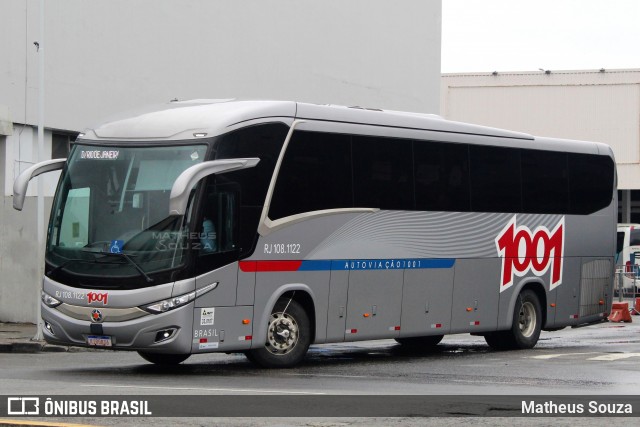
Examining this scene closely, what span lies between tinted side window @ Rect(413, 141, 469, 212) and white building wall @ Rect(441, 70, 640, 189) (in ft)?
157

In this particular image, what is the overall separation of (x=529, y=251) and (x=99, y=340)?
9.50m

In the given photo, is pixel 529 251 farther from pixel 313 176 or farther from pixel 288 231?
pixel 288 231

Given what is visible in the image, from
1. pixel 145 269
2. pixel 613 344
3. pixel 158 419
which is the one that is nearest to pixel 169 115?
pixel 145 269

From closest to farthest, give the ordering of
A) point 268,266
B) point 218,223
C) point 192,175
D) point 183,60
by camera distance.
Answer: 1. point 192,175
2. point 218,223
3. point 268,266
4. point 183,60

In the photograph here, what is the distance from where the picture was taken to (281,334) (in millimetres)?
17969

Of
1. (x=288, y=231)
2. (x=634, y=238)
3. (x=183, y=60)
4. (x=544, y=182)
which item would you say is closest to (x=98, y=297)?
(x=288, y=231)

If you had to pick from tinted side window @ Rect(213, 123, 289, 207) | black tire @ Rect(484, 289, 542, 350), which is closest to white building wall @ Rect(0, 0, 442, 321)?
tinted side window @ Rect(213, 123, 289, 207)

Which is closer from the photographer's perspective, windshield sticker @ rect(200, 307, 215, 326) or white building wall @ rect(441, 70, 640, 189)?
windshield sticker @ rect(200, 307, 215, 326)

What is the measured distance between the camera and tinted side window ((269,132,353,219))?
17922mm

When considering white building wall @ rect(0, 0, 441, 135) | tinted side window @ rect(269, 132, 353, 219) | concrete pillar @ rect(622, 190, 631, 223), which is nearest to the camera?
tinted side window @ rect(269, 132, 353, 219)

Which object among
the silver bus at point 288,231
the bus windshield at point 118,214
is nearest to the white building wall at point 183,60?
the bus windshield at point 118,214

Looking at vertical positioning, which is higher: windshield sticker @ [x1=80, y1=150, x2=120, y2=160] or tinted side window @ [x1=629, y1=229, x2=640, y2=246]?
windshield sticker @ [x1=80, y1=150, x2=120, y2=160]

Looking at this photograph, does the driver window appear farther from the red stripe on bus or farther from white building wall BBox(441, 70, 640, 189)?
white building wall BBox(441, 70, 640, 189)

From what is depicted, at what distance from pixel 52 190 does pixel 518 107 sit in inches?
1750
